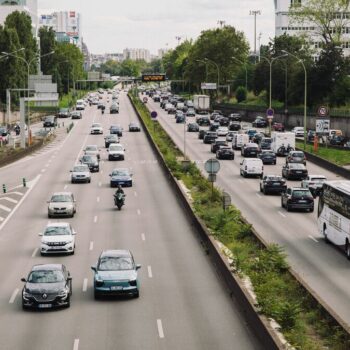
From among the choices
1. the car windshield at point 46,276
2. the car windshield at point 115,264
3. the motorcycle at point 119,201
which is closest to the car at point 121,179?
the motorcycle at point 119,201

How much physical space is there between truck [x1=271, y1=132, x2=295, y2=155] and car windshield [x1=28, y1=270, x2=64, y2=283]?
184ft

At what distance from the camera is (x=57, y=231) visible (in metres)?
38.3

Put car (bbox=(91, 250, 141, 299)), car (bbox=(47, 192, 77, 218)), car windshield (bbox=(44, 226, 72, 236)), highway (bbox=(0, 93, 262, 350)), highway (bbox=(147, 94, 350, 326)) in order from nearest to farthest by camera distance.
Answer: highway (bbox=(0, 93, 262, 350))
car (bbox=(91, 250, 141, 299))
highway (bbox=(147, 94, 350, 326))
car windshield (bbox=(44, 226, 72, 236))
car (bbox=(47, 192, 77, 218))

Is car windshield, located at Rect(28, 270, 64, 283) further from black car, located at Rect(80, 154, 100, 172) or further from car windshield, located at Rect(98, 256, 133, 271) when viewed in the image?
black car, located at Rect(80, 154, 100, 172)

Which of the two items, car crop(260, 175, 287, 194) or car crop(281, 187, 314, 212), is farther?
car crop(260, 175, 287, 194)

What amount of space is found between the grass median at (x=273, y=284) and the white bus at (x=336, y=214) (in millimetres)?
2869

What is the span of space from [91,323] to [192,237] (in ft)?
53.3

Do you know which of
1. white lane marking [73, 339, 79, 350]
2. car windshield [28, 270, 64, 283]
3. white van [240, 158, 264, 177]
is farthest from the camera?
white van [240, 158, 264, 177]

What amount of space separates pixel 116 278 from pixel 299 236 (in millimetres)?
14456

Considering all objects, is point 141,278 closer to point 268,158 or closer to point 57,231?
point 57,231

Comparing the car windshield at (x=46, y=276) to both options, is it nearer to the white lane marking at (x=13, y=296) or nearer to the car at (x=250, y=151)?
the white lane marking at (x=13, y=296)

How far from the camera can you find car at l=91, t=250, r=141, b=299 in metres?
29.3

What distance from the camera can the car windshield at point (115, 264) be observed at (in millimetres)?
30062

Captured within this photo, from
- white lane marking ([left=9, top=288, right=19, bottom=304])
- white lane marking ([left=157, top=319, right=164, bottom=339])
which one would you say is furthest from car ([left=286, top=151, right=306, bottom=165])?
white lane marking ([left=157, top=319, right=164, bottom=339])
